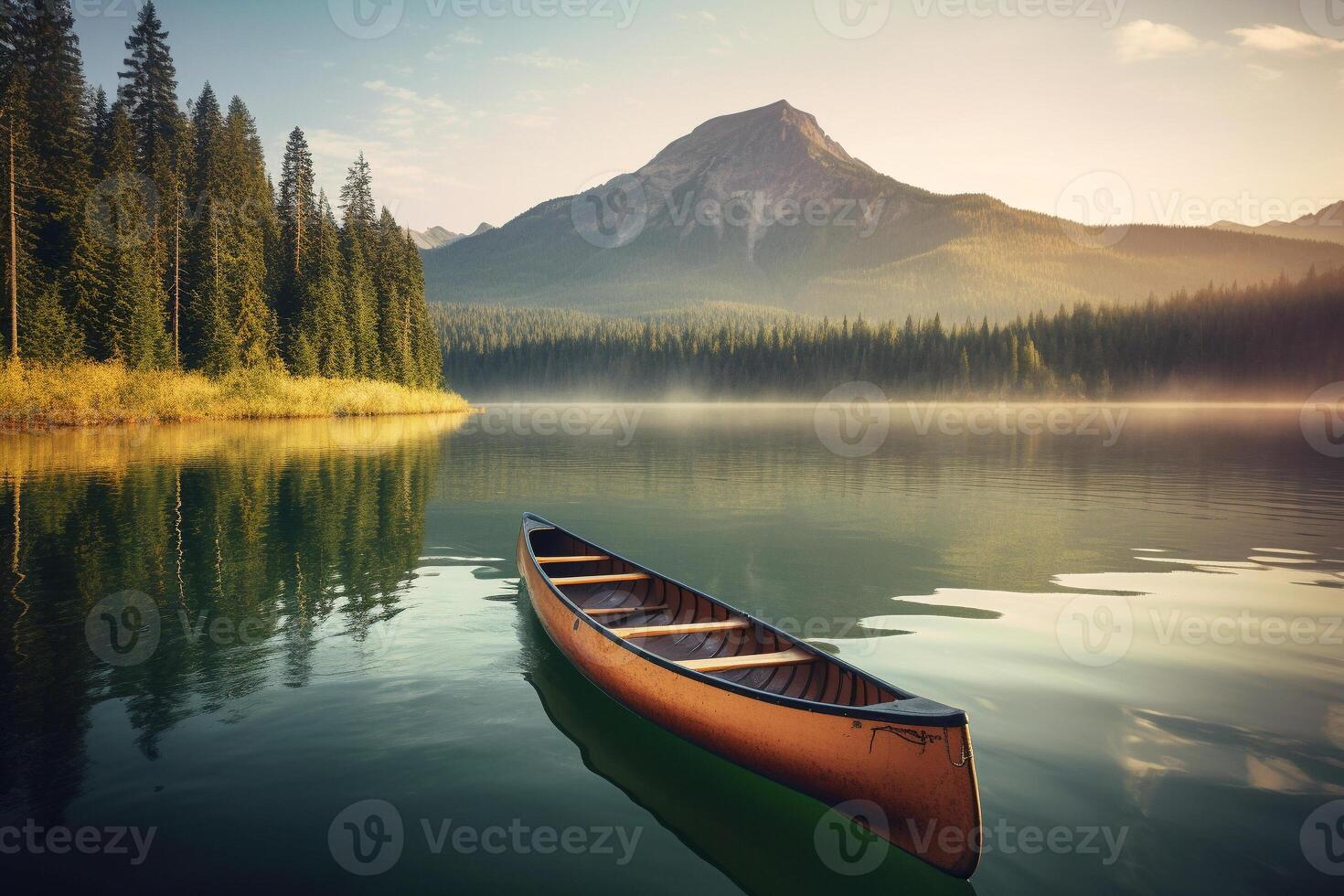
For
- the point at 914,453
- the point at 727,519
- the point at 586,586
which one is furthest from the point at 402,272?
the point at 586,586

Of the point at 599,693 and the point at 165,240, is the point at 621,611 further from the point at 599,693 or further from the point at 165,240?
the point at 165,240

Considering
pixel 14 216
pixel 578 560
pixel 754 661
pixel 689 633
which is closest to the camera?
pixel 754 661

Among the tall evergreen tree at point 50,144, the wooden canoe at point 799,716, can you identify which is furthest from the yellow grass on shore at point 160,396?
the wooden canoe at point 799,716

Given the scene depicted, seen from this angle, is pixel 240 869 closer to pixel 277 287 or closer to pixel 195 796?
pixel 195 796

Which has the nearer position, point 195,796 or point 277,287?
point 195,796

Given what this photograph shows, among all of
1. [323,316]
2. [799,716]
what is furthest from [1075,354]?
[799,716]

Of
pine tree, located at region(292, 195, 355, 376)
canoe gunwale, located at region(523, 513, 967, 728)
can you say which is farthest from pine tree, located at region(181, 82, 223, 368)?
canoe gunwale, located at region(523, 513, 967, 728)

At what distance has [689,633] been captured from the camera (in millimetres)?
10805

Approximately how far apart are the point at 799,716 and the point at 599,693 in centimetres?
420

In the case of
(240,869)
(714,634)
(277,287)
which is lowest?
(240,869)

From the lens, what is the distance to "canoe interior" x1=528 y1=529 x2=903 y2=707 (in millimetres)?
7844

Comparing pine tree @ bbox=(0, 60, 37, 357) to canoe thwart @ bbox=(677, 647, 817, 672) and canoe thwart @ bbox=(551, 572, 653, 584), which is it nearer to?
canoe thwart @ bbox=(551, 572, 653, 584)

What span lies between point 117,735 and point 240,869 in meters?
3.52

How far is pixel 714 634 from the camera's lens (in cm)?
1048
